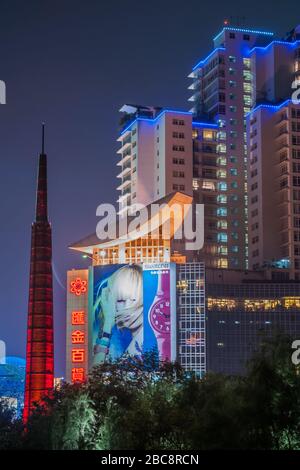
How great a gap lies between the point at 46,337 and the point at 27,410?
661 cm

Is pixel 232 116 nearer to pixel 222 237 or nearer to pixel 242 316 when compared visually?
pixel 222 237

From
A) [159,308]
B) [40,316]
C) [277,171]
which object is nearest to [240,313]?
[159,308]

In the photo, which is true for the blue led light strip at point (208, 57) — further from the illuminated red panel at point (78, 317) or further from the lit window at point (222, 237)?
the illuminated red panel at point (78, 317)

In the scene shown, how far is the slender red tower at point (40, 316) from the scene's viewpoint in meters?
84.4

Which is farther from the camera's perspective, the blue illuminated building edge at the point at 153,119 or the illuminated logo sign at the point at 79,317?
the blue illuminated building edge at the point at 153,119

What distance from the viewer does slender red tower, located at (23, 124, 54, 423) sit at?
84.4 metres

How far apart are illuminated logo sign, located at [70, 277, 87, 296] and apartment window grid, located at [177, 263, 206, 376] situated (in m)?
→ 10.5

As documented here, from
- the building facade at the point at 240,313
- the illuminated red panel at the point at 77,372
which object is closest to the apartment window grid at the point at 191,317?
the building facade at the point at 240,313

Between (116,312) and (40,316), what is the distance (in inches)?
528

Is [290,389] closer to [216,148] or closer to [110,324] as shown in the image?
[110,324]

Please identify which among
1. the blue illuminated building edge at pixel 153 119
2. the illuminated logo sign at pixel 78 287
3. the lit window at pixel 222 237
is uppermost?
the blue illuminated building edge at pixel 153 119

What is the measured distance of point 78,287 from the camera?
102 metres

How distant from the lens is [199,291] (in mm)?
98125

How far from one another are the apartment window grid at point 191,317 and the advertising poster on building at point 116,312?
410cm
